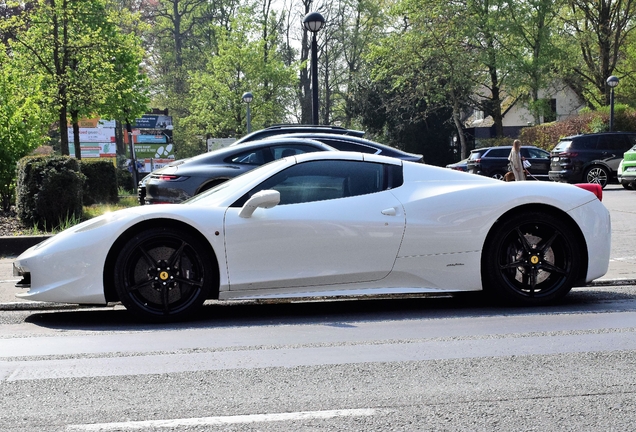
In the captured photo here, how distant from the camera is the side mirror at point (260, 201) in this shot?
6035 mm

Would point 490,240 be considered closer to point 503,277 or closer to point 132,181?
point 503,277

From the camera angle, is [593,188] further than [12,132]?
No

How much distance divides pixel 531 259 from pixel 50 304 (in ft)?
13.4

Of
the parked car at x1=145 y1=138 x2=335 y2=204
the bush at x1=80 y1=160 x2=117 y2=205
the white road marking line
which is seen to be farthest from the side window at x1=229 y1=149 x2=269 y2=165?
the white road marking line

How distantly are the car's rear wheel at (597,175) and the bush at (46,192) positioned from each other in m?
18.1

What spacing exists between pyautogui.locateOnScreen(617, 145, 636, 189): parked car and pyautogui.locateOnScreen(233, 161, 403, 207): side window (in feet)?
60.9

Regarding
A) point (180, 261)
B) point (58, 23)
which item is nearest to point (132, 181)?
point (58, 23)

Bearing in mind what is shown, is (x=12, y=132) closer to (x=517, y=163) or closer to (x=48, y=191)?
(x=48, y=191)

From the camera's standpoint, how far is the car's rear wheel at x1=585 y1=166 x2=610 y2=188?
26.2 meters

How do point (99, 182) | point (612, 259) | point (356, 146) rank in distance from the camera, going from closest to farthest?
point (612, 259) → point (356, 146) → point (99, 182)

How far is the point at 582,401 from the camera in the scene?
392 centimetres

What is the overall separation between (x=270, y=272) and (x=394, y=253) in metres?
0.94

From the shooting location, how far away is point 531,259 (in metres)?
6.49


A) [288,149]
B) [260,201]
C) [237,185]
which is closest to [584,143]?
[288,149]
